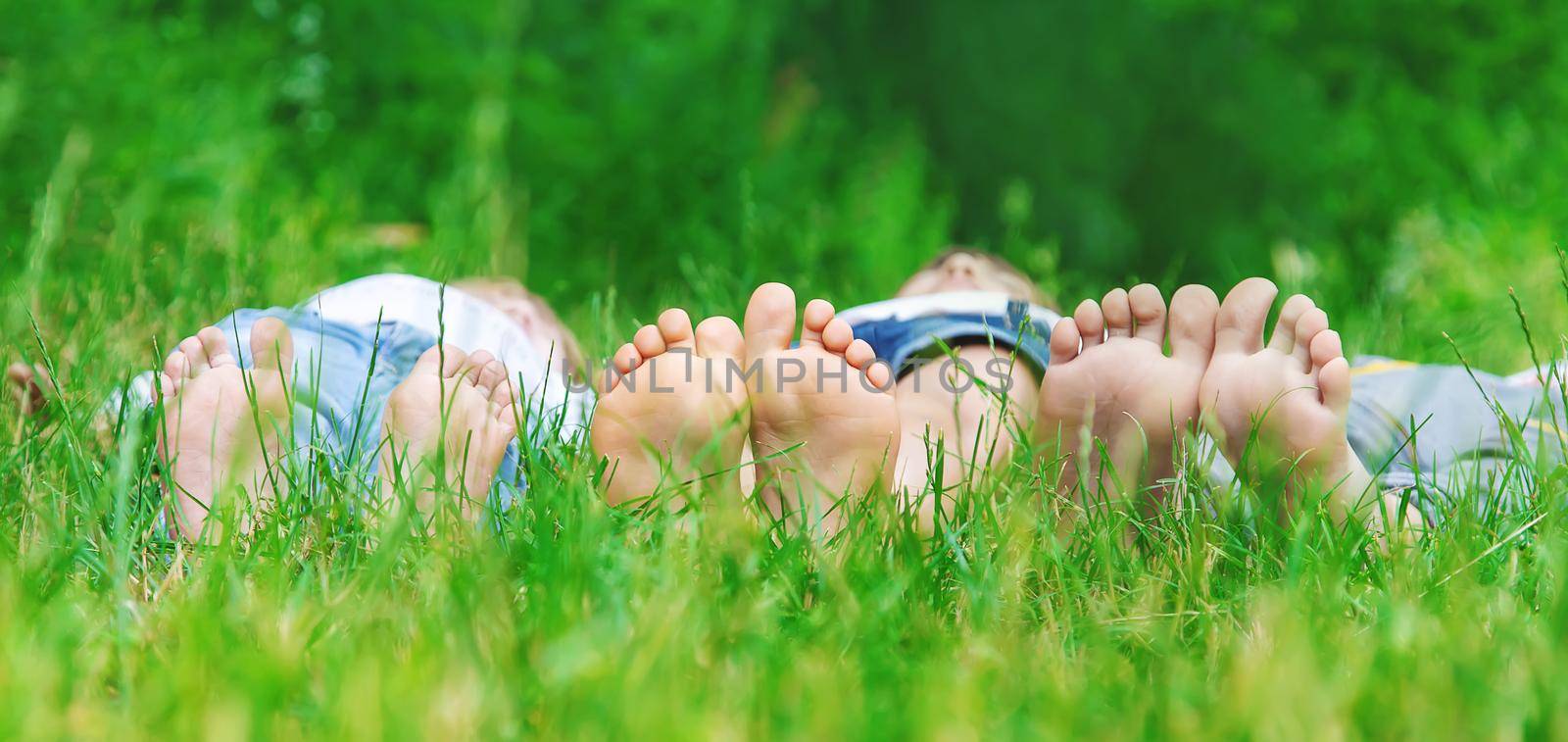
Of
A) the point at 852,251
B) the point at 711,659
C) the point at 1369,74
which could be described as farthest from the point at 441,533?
the point at 1369,74

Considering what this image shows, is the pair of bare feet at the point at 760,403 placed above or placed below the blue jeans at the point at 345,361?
below

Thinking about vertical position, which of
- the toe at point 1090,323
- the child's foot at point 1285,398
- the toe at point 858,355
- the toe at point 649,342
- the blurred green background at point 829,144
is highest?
the blurred green background at point 829,144

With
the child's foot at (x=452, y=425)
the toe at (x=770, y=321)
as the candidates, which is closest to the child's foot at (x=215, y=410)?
the child's foot at (x=452, y=425)

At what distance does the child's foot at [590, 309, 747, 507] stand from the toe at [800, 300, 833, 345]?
69 millimetres

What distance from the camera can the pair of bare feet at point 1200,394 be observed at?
3.76 ft

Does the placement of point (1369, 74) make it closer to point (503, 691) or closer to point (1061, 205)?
point (1061, 205)

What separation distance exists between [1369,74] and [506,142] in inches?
138

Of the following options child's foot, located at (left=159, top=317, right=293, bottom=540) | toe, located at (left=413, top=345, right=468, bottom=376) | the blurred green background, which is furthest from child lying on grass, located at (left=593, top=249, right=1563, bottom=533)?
the blurred green background

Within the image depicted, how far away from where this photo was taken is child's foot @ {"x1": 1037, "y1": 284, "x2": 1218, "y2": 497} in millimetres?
1207

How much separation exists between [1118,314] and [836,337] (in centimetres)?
A: 30

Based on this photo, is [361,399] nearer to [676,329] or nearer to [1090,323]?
[676,329]

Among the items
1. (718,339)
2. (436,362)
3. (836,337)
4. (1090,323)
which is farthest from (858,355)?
(436,362)

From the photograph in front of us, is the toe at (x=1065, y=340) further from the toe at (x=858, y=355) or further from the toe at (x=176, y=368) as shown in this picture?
the toe at (x=176, y=368)

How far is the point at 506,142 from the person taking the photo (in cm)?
397
